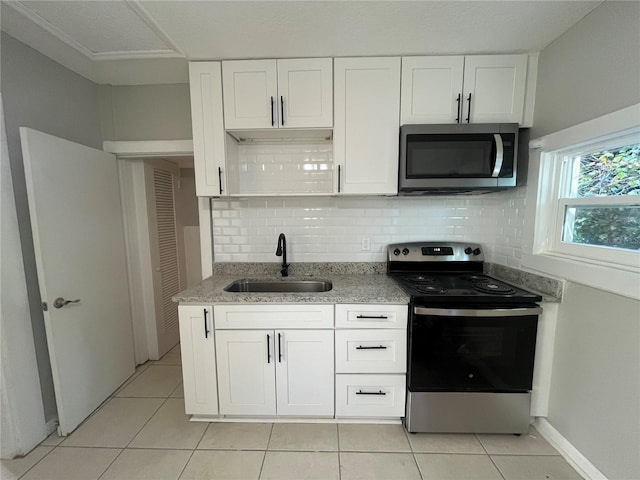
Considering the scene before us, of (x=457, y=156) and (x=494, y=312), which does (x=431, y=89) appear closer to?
(x=457, y=156)

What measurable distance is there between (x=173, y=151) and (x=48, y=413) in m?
2.00

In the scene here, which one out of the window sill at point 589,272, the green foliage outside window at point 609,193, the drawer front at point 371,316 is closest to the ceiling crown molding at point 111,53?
the drawer front at point 371,316

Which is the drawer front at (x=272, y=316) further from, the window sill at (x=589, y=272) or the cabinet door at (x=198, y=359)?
the window sill at (x=589, y=272)

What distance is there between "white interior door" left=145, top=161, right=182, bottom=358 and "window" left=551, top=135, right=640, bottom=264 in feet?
10.5

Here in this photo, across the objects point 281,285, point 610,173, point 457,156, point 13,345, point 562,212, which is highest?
point 457,156

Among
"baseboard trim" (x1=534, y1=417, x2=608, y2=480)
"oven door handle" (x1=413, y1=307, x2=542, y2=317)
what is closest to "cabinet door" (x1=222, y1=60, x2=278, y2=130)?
"oven door handle" (x1=413, y1=307, x2=542, y2=317)

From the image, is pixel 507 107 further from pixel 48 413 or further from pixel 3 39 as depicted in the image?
pixel 48 413

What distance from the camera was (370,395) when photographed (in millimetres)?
1745

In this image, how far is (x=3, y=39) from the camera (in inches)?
59.9

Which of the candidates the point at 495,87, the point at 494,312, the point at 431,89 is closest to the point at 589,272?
the point at 494,312

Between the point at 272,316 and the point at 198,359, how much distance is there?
1.90ft

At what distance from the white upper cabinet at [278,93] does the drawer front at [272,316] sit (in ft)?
4.03

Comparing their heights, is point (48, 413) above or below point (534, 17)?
below

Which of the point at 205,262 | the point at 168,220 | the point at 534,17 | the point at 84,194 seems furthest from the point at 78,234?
the point at 534,17
